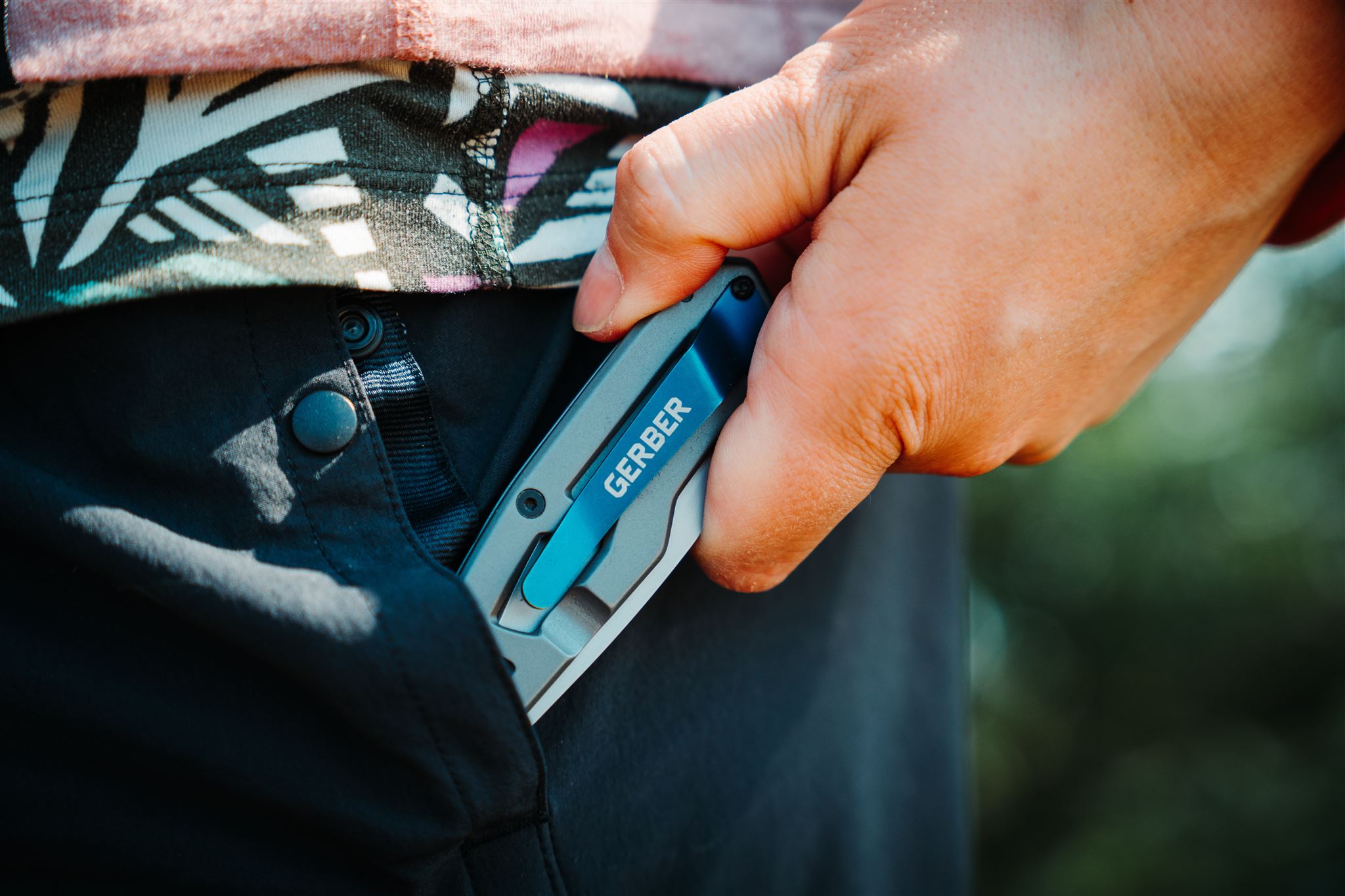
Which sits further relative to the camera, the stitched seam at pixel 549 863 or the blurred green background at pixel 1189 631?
the blurred green background at pixel 1189 631

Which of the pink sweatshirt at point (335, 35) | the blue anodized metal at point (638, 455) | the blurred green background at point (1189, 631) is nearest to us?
the pink sweatshirt at point (335, 35)

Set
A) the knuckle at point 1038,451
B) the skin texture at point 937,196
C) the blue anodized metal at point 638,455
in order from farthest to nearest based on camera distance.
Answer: the knuckle at point 1038,451 → the blue anodized metal at point 638,455 → the skin texture at point 937,196

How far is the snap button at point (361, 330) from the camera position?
73 centimetres

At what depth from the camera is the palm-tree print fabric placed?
648 mm

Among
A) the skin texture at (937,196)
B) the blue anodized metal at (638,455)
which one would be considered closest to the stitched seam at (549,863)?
the blue anodized metal at (638,455)

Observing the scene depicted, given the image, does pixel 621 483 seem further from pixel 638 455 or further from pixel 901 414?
pixel 901 414

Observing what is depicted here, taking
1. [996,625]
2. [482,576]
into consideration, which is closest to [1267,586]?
[996,625]

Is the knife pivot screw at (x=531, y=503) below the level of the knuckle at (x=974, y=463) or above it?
above

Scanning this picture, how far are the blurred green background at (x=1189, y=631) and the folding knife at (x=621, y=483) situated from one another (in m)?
3.37

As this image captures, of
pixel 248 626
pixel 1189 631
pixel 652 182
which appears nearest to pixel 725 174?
pixel 652 182

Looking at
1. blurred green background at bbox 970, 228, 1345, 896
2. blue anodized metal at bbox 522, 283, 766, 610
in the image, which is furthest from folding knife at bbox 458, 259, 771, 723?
blurred green background at bbox 970, 228, 1345, 896

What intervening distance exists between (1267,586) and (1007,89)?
11.6ft

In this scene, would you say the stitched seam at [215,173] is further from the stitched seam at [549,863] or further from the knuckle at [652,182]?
the stitched seam at [549,863]

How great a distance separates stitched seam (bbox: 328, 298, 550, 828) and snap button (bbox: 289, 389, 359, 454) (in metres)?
0.01
